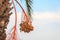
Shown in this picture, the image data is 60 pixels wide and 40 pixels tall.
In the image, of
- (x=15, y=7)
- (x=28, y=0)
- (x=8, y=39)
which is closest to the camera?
(x=8, y=39)

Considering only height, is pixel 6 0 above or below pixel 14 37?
above

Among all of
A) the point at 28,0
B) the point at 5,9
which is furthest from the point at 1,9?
the point at 28,0

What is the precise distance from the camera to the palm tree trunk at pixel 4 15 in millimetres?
12906

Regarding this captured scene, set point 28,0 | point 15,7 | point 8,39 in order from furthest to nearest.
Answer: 1. point 28,0
2. point 15,7
3. point 8,39

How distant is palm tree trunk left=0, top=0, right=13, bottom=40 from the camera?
1291cm

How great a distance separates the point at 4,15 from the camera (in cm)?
1310

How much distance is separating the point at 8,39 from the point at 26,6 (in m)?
3.12

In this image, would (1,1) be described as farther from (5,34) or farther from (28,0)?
(28,0)

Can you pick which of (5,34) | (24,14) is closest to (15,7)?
(24,14)

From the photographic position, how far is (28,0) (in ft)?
49.4

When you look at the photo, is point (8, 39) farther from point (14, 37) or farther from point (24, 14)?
point (24, 14)

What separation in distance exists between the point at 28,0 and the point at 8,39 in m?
3.07

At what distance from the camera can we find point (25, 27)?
13234 mm

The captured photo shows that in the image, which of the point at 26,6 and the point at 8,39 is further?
the point at 26,6
